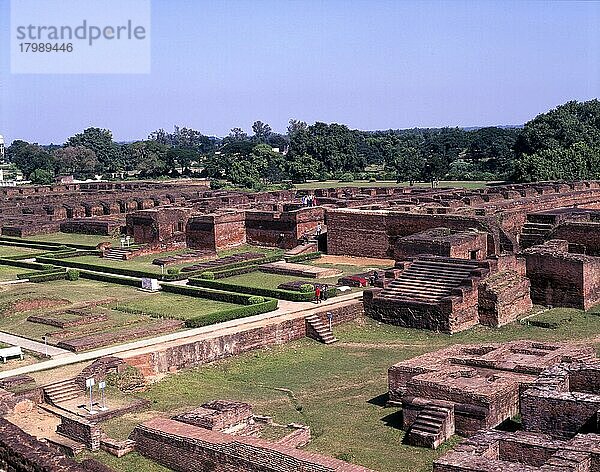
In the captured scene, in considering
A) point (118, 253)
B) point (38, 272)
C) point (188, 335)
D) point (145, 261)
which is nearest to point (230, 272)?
point (145, 261)

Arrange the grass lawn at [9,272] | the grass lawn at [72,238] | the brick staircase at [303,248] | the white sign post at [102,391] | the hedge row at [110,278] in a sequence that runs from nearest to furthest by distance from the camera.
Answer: the white sign post at [102,391]
the hedge row at [110,278]
the grass lawn at [9,272]
the brick staircase at [303,248]
the grass lawn at [72,238]

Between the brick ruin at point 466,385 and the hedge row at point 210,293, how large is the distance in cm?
827

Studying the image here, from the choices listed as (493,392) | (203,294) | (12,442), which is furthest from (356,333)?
(12,442)

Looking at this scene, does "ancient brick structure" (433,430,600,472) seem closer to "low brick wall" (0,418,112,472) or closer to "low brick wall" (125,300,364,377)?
"low brick wall" (0,418,112,472)

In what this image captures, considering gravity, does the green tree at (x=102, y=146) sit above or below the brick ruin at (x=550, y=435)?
above

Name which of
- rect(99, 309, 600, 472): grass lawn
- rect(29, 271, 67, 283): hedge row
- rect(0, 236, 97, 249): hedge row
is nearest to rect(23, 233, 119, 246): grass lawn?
rect(0, 236, 97, 249): hedge row

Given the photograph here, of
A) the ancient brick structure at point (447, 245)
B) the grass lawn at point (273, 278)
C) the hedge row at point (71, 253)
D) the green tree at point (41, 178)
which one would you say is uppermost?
the green tree at point (41, 178)

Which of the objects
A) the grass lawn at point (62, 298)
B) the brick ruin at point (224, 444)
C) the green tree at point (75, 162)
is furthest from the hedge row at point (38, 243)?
the green tree at point (75, 162)

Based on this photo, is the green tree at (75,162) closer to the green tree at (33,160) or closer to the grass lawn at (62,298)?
the green tree at (33,160)

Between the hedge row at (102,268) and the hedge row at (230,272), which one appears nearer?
the hedge row at (230,272)

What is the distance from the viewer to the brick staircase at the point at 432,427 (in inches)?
502

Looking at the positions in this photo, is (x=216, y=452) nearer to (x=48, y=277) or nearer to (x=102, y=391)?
(x=102, y=391)

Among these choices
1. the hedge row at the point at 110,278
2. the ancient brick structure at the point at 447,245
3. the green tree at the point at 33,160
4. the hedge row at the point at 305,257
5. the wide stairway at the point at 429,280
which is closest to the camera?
the wide stairway at the point at 429,280

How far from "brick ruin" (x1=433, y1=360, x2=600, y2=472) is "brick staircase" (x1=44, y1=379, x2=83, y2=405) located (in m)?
7.60
